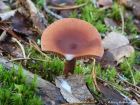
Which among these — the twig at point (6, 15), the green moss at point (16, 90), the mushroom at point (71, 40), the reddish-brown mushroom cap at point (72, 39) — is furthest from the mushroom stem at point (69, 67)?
the twig at point (6, 15)

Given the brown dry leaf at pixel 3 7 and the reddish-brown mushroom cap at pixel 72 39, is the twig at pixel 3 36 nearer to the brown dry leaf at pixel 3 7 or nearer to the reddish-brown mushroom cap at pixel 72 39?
the brown dry leaf at pixel 3 7

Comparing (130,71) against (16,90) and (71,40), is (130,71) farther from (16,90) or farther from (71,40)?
(16,90)

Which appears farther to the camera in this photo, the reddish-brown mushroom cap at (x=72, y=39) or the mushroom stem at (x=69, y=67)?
the mushroom stem at (x=69, y=67)

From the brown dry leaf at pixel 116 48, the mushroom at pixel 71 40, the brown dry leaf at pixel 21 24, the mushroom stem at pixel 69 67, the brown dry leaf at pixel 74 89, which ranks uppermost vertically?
the brown dry leaf at pixel 21 24

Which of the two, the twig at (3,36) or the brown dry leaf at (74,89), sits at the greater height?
the twig at (3,36)

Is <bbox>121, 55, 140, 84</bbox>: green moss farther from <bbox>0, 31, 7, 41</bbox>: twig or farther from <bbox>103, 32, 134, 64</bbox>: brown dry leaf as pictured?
<bbox>0, 31, 7, 41</bbox>: twig

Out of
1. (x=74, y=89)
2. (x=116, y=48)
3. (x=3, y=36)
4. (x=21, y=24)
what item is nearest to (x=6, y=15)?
(x=21, y=24)
